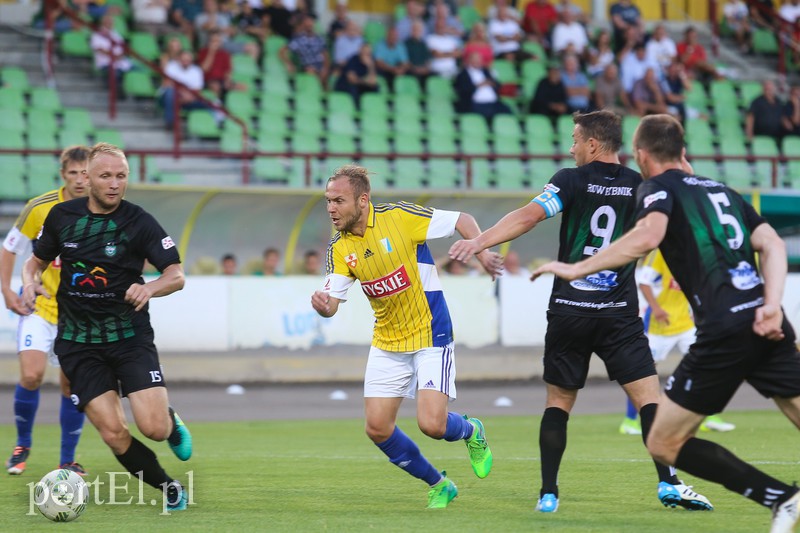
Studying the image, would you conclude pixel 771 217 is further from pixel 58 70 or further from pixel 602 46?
pixel 58 70

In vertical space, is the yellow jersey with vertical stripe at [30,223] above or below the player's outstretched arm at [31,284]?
above

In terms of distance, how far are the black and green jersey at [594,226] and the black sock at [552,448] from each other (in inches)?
25.7

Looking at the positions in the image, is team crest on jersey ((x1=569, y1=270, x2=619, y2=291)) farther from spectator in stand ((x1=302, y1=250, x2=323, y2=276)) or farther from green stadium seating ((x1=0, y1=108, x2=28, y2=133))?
green stadium seating ((x1=0, y1=108, x2=28, y2=133))

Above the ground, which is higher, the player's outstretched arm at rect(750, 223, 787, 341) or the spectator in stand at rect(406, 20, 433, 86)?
the spectator in stand at rect(406, 20, 433, 86)

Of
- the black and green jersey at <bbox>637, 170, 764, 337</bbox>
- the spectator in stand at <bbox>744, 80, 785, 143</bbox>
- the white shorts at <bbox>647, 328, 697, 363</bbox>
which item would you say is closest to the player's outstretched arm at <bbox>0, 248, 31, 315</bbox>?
the black and green jersey at <bbox>637, 170, 764, 337</bbox>

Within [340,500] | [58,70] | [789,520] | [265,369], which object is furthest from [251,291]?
[789,520]

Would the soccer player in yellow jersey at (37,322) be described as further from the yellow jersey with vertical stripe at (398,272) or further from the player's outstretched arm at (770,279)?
the player's outstretched arm at (770,279)

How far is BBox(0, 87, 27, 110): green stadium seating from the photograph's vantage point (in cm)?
1881

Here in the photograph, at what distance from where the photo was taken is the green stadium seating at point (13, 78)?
19.4 metres

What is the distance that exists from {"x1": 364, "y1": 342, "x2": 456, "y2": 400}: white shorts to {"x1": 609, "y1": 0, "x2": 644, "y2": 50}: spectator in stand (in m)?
17.9

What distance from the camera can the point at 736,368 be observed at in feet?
18.7

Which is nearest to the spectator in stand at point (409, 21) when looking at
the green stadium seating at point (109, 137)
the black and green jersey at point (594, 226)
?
the green stadium seating at point (109, 137)

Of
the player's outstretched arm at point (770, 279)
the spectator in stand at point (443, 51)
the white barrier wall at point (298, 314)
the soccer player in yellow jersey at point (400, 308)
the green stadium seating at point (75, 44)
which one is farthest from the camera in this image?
the spectator in stand at point (443, 51)

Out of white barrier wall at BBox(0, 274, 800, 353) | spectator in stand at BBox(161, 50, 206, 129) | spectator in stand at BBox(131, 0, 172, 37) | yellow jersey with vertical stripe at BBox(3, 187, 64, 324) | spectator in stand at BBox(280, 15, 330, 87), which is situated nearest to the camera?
yellow jersey with vertical stripe at BBox(3, 187, 64, 324)
